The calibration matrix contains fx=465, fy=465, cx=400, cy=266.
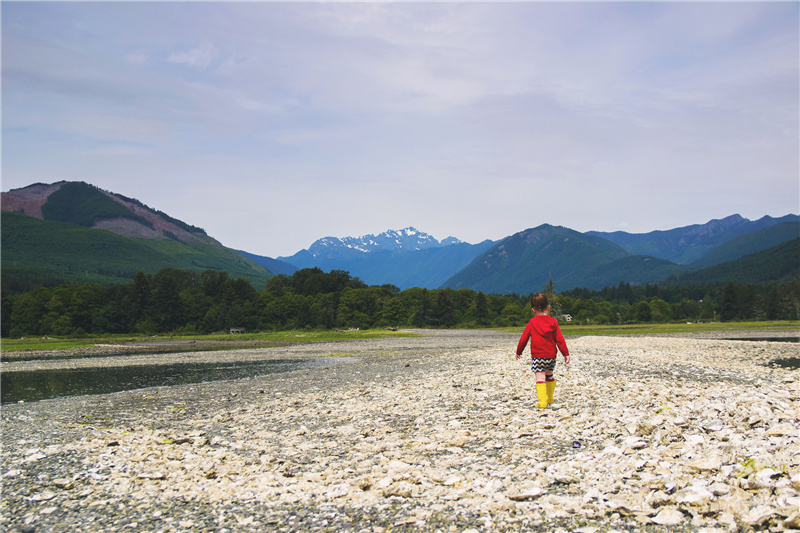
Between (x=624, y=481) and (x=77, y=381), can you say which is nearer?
(x=624, y=481)

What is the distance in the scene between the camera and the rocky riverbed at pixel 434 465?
6973mm

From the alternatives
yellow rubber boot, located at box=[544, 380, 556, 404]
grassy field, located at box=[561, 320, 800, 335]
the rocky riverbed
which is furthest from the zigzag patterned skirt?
grassy field, located at box=[561, 320, 800, 335]

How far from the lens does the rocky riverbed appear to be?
6.97 m

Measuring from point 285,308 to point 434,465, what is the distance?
5339 inches

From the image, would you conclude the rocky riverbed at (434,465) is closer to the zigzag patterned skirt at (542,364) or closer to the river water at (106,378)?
the zigzag patterned skirt at (542,364)

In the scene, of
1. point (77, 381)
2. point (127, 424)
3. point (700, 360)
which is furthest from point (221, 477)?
point (77, 381)


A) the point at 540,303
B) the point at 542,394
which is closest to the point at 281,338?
the point at 542,394

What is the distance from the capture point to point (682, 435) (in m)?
9.52

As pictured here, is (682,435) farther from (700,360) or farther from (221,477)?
(700,360)

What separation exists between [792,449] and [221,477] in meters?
10.8

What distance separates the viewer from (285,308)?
140m

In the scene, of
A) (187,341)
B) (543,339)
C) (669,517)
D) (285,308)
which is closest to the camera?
(669,517)

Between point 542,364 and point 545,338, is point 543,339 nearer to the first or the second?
point 545,338

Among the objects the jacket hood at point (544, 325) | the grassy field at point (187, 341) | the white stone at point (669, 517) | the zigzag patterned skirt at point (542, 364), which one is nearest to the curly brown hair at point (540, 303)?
the jacket hood at point (544, 325)
